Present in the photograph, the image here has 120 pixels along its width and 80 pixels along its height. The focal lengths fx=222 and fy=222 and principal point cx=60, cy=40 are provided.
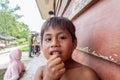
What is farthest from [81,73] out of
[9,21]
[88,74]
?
[9,21]

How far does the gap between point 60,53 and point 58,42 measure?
0.04 m

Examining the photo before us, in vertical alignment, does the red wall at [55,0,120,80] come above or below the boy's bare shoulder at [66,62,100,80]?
above

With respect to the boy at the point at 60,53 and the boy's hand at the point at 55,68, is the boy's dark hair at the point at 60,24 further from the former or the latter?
the boy's hand at the point at 55,68

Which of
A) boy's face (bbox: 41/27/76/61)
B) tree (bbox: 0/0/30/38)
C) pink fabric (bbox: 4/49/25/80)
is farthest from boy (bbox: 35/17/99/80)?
tree (bbox: 0/0/30/38)

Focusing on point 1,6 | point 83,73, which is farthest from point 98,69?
point 1,6

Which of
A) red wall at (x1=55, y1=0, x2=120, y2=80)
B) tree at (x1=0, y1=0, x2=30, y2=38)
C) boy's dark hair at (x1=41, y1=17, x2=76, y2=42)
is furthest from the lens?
tree at (x1=0, y1=0, x2=30, y2=38)

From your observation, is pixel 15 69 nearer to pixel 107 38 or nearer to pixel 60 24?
pixel 60 24

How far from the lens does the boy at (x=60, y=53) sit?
25.3 inches

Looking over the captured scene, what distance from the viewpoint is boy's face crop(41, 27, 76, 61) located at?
27.2 inches

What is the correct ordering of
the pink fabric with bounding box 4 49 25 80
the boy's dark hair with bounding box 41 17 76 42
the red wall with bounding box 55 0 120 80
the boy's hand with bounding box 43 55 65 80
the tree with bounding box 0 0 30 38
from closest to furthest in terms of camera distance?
the red wall with bounding box 55 0 120 80, the boy's hand with bounding box 43 55 65 80, the boy's dark hair with bounding box 41 17 76 42, the pink fabric with bounding box 4 49 25 80, the tree with bounding box 0 0 30 38

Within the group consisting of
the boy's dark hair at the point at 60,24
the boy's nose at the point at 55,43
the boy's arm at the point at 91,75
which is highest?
the boy's dark hair at the point at 60,24

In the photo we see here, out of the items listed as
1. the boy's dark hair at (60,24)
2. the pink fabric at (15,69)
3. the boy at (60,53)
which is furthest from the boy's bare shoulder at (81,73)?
the pink fabric at (15,69)

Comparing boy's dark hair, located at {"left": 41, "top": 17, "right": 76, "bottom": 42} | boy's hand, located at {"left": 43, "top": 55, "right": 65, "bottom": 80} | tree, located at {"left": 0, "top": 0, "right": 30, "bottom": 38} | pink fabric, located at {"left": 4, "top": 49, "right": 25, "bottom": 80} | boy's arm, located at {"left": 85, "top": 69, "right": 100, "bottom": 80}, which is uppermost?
tree, located at {"left": 0, "top": 0, "right": 30, "bottom": 38}

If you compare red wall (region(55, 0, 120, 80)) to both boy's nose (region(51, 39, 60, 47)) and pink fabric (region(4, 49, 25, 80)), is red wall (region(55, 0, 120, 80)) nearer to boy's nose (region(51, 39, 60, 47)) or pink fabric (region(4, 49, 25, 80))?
boy's nose (region(51, 39, 60, 47))
